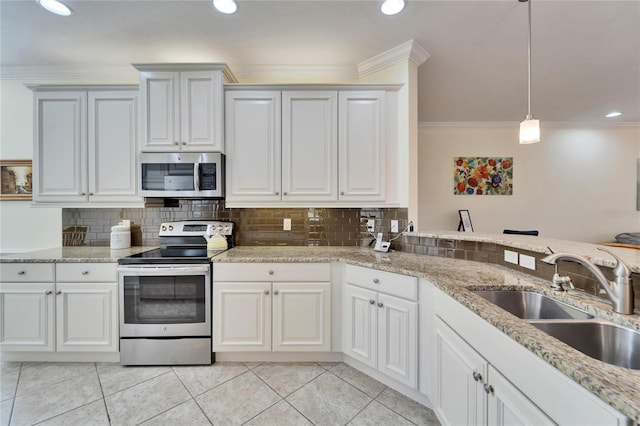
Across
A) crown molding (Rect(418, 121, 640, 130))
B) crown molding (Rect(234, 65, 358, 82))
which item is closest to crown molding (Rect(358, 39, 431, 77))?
crown molding (Rect(234, 65, 358, 82))

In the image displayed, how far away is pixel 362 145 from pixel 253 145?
39.8 inches

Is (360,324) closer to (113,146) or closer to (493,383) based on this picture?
(493,383)

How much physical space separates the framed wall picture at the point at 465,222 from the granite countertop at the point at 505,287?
238 cm

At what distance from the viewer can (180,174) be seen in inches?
89.9

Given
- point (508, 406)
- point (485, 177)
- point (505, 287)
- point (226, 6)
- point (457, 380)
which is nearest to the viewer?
point (508, 406)

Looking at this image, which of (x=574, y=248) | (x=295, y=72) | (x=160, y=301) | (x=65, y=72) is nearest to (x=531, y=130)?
(x=574, y=248)

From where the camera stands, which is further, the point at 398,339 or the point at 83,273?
the point at 83,273

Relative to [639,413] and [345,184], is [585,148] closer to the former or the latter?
[345,184]

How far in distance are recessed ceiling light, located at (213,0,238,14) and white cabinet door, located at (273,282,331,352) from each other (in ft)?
6.86

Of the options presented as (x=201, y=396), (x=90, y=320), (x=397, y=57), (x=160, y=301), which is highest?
(x=397, y=57)

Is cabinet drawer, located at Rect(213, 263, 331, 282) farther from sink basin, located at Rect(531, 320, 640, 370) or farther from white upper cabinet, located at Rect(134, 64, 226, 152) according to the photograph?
sink basin, located at Rect(531, 320, 640, 370)

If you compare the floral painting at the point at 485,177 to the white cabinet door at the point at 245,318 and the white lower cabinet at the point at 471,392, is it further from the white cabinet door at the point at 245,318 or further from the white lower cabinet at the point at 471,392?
the white cabinet door at the point at 245,318

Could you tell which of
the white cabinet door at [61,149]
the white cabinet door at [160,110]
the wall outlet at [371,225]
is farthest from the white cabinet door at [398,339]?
the white cabinet door at [61,149]

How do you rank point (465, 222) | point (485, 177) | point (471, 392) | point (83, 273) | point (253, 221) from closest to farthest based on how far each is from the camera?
point (471, 392)
point (83, 273)
point (253, 221)
point (465, 222)
point (485, 177)
